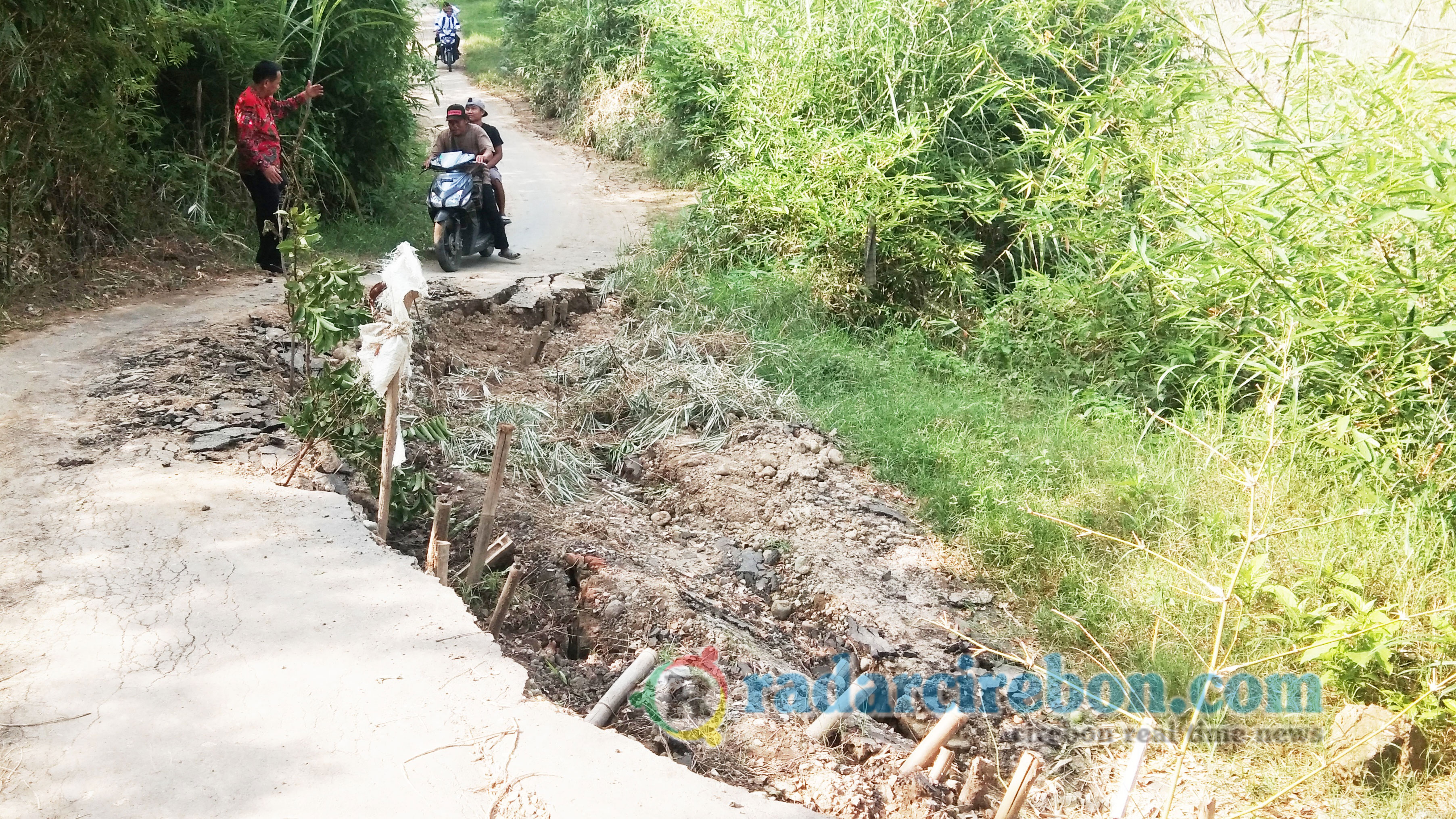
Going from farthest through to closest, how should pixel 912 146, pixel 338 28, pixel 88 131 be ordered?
pixel 338 28 → pixel 912 146 → pixel 88 131

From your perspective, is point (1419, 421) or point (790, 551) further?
point (790, 551)

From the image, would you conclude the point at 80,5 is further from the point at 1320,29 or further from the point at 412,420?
the point at 1320,29

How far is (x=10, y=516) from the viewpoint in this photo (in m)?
3.85

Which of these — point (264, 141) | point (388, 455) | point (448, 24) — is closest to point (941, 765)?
point (388, 455)

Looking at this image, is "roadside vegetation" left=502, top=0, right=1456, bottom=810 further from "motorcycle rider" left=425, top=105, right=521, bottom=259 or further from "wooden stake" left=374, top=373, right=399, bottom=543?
"wooden stake" left=374, top=373, right=399, bottom=543

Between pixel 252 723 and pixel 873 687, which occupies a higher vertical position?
pixel 252 723

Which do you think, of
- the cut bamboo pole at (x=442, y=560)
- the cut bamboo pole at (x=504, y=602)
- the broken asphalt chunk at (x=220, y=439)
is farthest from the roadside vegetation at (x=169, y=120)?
the cut bamboo pole at (x=504, y=602)

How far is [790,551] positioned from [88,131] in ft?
16.9

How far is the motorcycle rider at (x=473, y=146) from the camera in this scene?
8.64 metres

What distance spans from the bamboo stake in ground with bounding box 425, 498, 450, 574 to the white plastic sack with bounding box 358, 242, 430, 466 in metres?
0.37

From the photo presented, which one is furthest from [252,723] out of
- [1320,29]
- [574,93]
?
[574,93]

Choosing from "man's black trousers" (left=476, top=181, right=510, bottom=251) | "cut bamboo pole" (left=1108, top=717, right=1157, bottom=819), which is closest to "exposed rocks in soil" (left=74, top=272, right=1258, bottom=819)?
"cut bamboo pole" (left=1108, top=717, right=1157, bottom=819)

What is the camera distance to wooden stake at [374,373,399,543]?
12.5 feet

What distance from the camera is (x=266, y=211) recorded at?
24.7ft
